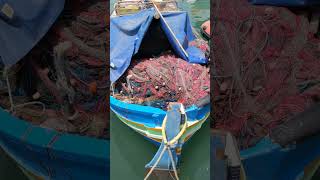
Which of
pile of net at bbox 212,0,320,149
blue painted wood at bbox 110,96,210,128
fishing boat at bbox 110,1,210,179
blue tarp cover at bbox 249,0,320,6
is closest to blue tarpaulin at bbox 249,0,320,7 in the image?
blue tarp cover at bbox 249,0,320,6

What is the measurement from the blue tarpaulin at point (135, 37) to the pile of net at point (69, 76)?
712 mm

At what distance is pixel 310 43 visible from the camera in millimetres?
2699

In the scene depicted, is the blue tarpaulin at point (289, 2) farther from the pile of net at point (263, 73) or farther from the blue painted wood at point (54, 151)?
the blue painted wood at point (54, 151)

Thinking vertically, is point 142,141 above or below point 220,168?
below

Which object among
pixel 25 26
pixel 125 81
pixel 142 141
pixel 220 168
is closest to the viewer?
pixel 220 168

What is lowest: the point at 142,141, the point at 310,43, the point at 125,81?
the point at 142,141

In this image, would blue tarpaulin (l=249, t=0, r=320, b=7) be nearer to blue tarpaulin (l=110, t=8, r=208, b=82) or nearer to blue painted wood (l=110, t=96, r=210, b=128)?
blue painted wood (l=110, t=96, r=210, b=128)

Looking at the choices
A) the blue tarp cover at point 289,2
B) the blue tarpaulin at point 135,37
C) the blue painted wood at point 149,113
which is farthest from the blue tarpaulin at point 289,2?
the blue tarpaulin at point 135,37

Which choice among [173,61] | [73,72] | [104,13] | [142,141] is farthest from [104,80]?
[173,61]

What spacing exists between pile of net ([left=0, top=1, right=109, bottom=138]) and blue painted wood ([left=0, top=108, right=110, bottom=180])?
0.06 meters

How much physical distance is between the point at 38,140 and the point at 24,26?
2.51 ft

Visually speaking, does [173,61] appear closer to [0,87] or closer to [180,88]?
[180,88]

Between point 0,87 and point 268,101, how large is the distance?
6.29 ft

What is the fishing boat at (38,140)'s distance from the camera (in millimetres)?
2588
